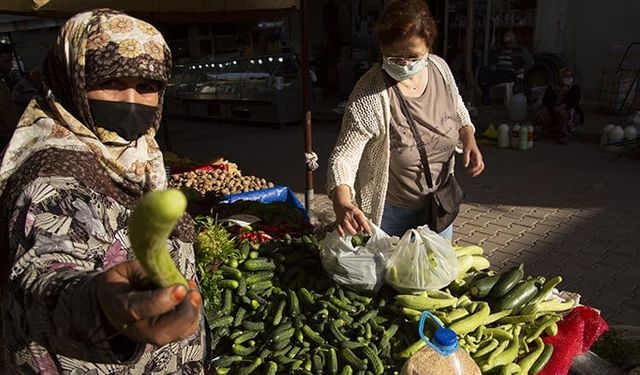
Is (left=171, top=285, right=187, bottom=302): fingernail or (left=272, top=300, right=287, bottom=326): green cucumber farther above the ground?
(left=171, top=285, right=187, bottom=302): fingernail

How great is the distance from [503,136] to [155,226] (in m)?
8.86

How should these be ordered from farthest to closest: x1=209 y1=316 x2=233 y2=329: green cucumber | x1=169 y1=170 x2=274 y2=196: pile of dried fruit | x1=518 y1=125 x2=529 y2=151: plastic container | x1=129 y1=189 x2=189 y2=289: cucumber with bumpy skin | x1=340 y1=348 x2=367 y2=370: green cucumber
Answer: x1=518 y1=125 x2=529 y2=151: plastic container < x1=169 y1=170 x2=274 y2=196: pile of dried fruit < x1=209 y1=316 x2=233 y2=329: green cucumber < x1=340 y1=348 x2=367 y2=370: green cucumber < x1=129 y1=189 x2=189 y2=289: cucumber with bumpy skin

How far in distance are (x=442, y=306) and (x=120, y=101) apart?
1.84 m

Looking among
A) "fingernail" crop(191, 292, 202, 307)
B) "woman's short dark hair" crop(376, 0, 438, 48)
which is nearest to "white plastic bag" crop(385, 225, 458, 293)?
"woman's short dark hair" crop(376, 0, 438, 48)

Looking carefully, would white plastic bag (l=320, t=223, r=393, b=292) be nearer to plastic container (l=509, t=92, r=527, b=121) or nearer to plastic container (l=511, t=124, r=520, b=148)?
plastic container (l=511, t=124, r=520, b=148)

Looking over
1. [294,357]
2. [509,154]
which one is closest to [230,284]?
[294,357]

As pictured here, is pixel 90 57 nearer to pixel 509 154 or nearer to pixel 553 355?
pixel 553 355

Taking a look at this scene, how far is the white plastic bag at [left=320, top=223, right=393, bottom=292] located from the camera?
8.55 feet

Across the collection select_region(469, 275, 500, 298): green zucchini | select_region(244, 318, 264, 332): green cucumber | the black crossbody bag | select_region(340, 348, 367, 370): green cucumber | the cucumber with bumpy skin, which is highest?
the cucumber with bumpy skin

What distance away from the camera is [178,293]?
86 centimetres

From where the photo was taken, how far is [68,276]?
106 centimetres

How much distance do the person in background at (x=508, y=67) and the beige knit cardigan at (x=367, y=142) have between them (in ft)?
32.6

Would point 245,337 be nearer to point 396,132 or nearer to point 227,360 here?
point 227,360

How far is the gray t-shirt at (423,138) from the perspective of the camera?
8.97ft
